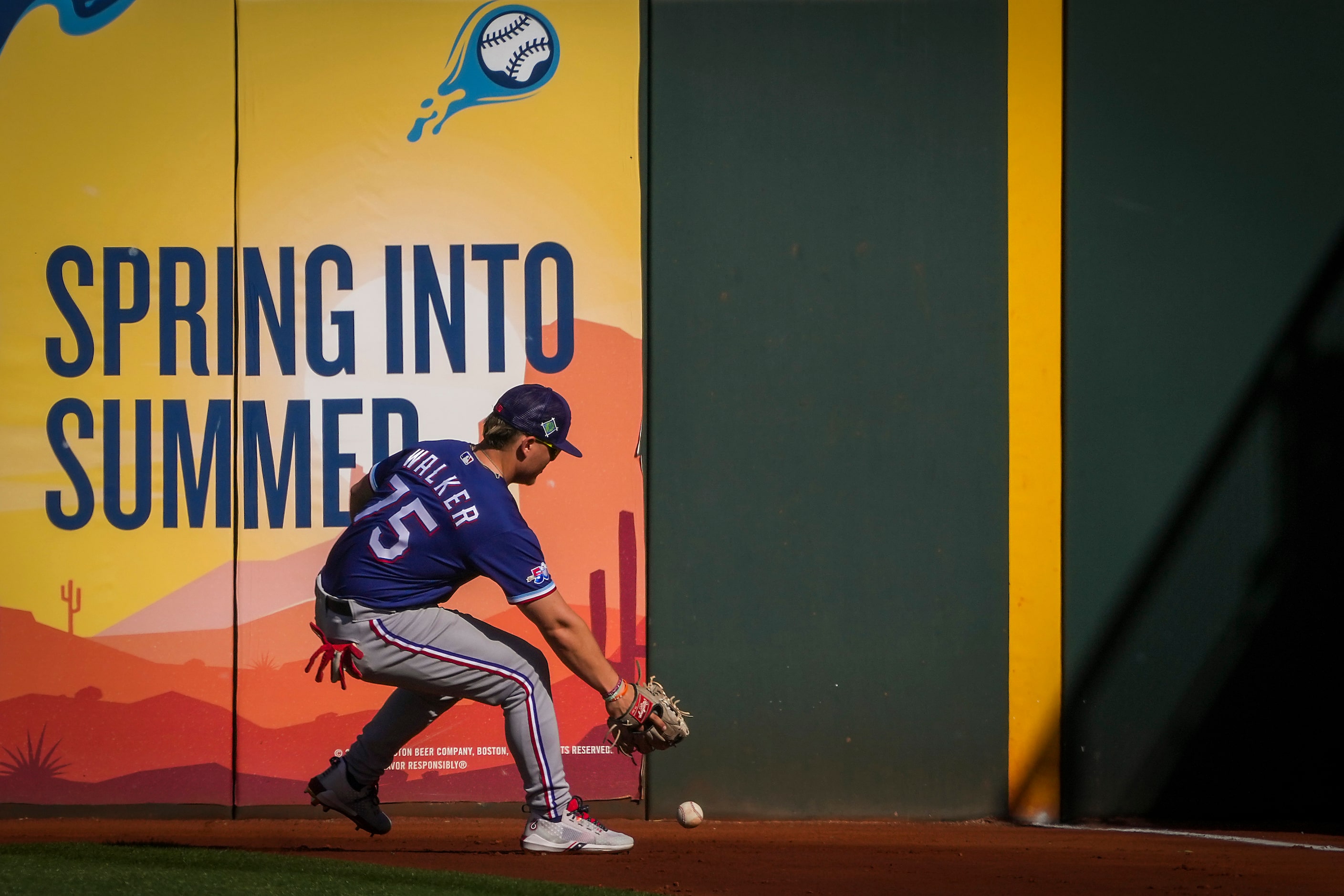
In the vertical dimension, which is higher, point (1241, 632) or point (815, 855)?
point (1241, 632)

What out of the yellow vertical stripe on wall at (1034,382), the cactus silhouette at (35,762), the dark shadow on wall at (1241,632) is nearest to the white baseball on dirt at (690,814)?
the yellow vertical stripe on wall at (1034,382)

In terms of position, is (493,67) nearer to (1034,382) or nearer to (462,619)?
→ (462,619)

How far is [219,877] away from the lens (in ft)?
12.9

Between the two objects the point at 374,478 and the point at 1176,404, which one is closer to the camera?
the point at 374,478

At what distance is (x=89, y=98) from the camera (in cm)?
558

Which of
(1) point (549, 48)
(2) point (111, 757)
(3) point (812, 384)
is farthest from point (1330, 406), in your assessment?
(2) point (111, 757)

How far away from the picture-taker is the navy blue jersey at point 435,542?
4.21 meters

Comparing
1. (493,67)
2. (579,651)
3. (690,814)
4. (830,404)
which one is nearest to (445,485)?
(579,651)

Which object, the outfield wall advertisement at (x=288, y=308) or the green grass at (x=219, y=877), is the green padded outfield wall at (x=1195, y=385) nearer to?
the outfield wall advertisement at (x=288, y=308)

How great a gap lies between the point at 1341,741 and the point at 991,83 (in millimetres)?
3633

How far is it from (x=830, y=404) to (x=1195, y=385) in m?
1.81

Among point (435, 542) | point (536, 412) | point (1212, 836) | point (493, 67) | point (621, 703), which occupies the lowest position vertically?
point (1212, 836)

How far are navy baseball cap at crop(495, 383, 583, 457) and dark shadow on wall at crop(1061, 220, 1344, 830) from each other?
9.55 feet

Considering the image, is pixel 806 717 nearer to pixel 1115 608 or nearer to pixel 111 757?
pixel 1115 608
